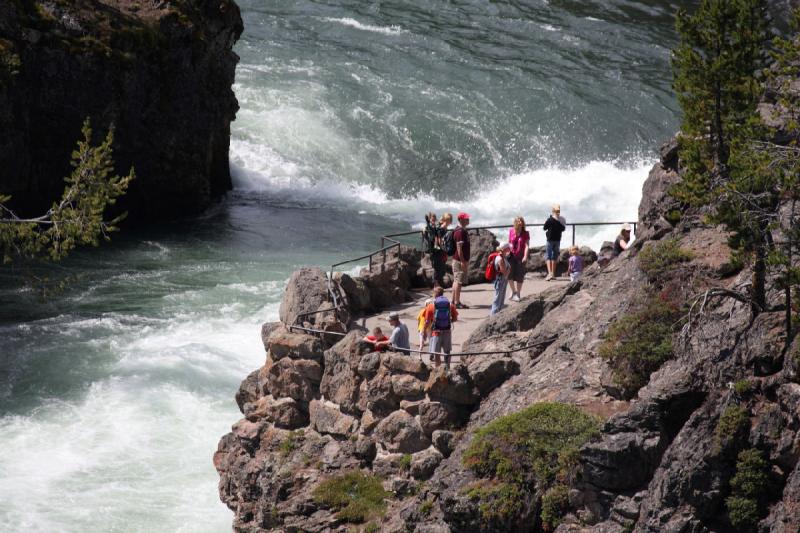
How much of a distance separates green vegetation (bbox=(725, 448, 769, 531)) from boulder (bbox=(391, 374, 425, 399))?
21.2 feet

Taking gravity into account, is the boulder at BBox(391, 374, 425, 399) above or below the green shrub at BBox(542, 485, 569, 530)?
Answer: above

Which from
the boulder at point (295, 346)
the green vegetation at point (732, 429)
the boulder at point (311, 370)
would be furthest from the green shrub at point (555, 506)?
the boulder at point (295, 346)

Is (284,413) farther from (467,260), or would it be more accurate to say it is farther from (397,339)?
(467,260)

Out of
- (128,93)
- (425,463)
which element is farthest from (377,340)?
(128,93)

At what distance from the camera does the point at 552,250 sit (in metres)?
28.1

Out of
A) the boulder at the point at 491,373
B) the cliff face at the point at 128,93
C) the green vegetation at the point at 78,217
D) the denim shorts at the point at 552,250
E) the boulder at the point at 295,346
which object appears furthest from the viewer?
the cliff face at the point at 128,93

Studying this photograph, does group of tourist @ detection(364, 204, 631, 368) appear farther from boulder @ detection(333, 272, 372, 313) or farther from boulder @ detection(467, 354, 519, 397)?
boulder @ detection(467, 354, 519, 397)

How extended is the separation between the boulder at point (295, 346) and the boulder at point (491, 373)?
355cm

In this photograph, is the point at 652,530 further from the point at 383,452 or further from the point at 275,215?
the point at 275,215

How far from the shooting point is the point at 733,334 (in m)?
17.5

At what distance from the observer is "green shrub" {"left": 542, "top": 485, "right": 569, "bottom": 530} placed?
17688 mm

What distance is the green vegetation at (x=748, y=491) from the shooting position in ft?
52.1

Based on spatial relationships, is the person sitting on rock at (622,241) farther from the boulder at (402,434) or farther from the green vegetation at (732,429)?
the green vegetation at (732,429)

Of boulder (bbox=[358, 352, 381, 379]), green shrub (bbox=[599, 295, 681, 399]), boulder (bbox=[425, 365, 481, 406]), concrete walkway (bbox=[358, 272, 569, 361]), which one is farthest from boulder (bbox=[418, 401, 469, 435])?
green shrub (bbox=[599, 295, 681, 399])
